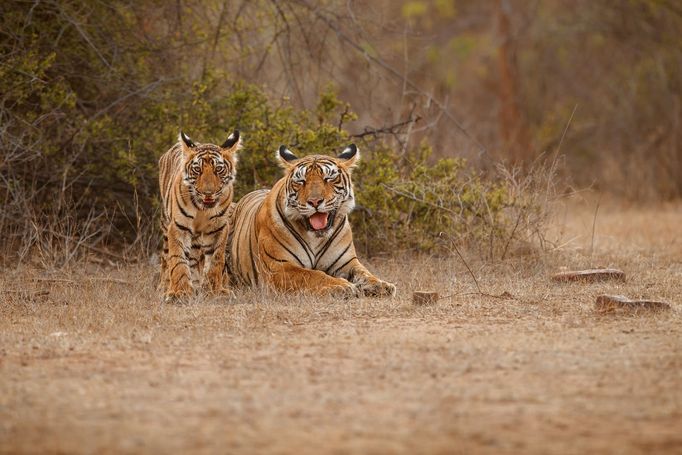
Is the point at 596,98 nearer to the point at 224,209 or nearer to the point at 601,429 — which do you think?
the point at 224,209

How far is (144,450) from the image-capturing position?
427 cm

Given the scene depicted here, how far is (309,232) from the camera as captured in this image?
29.1 ft

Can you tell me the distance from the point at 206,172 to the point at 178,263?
757 mm

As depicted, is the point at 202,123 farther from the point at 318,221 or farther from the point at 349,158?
the point at 318,221

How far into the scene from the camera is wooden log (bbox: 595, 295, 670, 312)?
734 cm

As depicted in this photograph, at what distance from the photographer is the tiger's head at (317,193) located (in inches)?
343

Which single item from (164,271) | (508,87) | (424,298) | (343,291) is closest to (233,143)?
(164,271)

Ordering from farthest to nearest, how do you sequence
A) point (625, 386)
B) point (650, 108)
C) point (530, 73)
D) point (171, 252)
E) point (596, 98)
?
point (530, 73) → point (596, 98) → point (650, 108) → point (171, 252) → point (625, 386)

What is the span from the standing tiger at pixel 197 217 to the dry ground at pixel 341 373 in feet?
1.15

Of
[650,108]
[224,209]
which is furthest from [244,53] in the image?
[650,108]

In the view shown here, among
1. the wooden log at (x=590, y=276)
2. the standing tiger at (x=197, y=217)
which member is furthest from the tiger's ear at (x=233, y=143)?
the wooden log at (x=590, y=276)

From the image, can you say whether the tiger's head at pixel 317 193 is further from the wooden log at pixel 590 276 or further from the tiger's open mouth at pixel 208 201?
the wooden log at pixel 590 276

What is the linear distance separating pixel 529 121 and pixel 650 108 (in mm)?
3145

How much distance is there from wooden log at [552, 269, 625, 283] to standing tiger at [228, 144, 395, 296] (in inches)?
62.7
